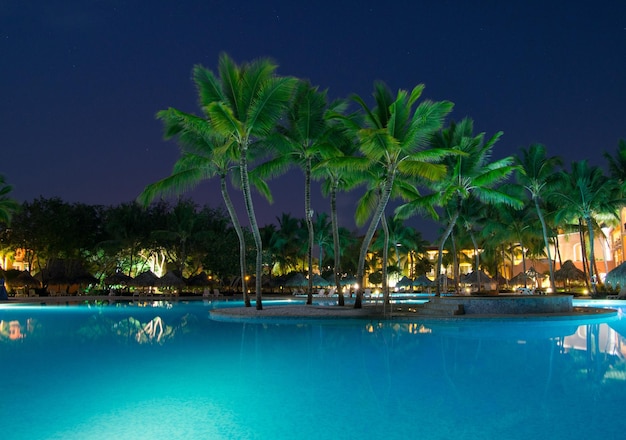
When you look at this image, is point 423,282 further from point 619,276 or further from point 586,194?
point 619,276

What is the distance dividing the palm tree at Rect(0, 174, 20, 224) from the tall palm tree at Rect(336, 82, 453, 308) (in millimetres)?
24245

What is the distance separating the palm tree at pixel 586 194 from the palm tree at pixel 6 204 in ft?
108

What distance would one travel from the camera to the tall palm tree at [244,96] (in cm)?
1659

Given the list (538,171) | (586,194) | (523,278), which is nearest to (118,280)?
(538,171)

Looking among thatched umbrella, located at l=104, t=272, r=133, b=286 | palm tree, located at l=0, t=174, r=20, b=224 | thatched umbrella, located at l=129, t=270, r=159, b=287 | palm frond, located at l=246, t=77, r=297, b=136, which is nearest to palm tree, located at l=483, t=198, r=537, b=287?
palm frond, located at l=246, t=77, r=297, b=136

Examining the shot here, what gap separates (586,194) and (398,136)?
18.9 m

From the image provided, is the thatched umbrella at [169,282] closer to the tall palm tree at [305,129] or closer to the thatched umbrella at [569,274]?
the tall palm tree at [305,129]

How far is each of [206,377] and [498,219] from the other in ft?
119

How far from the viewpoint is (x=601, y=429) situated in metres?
4.76

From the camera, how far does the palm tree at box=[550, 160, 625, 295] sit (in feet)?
99.4

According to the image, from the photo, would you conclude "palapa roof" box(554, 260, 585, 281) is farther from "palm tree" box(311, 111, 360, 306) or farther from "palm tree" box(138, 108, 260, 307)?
"palm tree" box(138, 108, 260, 307)

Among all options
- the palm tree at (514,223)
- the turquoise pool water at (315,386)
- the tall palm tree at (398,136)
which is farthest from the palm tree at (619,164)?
the turquoise pool water at (315,386)

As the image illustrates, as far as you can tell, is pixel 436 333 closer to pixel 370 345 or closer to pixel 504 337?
pixel 504 337

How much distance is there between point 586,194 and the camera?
30500 millimetres
